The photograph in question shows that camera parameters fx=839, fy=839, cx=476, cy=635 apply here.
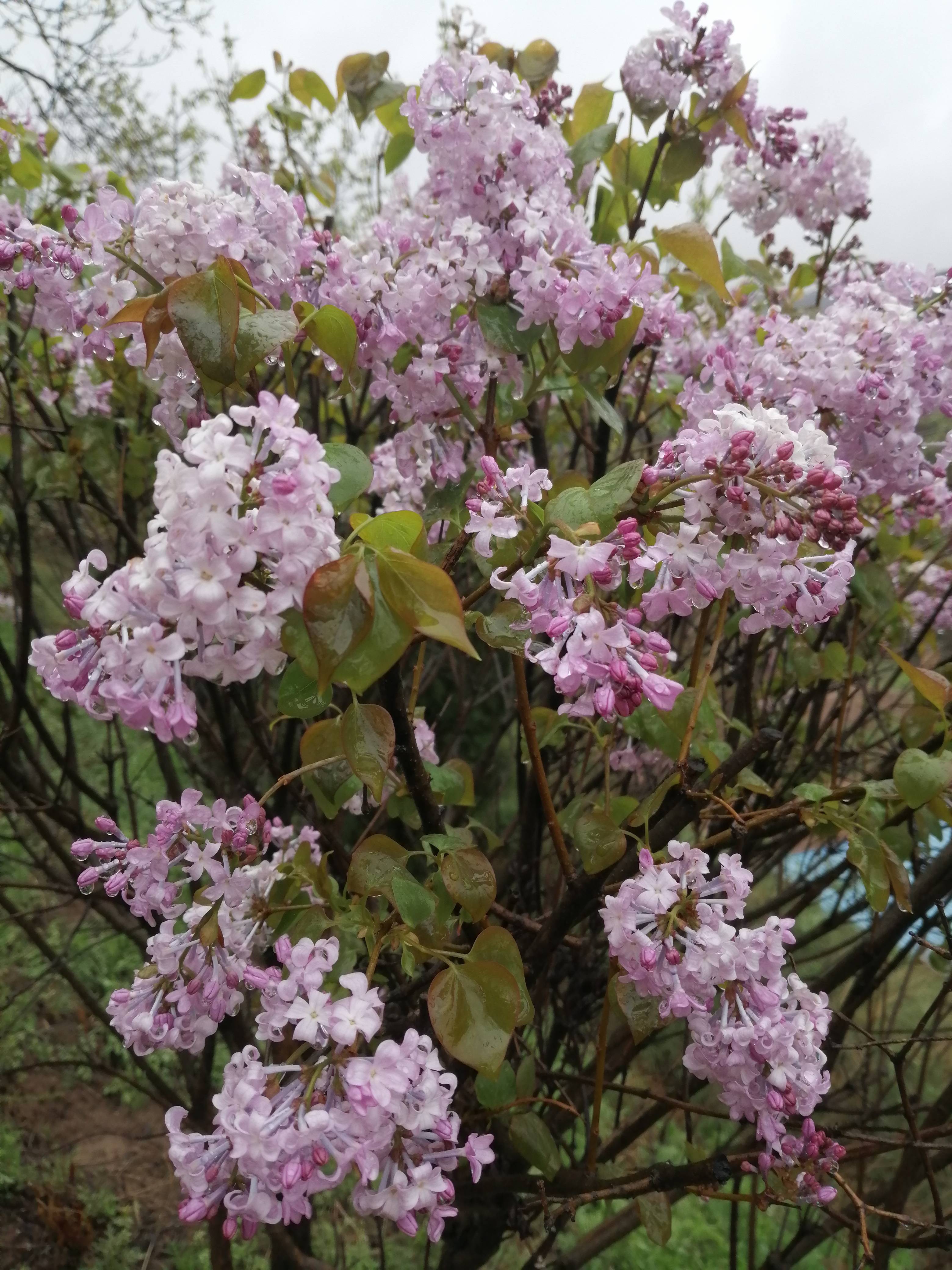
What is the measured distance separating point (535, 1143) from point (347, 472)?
2.97 ft

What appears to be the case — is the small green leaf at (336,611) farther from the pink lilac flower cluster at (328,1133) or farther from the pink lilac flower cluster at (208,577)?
the pink lilac flower cluster at (328,1133)

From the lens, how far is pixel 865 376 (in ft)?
4.00

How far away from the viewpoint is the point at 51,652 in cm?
64

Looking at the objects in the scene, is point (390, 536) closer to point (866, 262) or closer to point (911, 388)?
point (911, 388)

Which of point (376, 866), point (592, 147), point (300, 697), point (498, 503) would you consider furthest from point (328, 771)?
point (592, 147)

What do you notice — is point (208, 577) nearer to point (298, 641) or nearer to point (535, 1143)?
point (298, 641)

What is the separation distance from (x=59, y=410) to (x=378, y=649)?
1.81 m

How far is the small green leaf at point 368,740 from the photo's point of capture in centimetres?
70

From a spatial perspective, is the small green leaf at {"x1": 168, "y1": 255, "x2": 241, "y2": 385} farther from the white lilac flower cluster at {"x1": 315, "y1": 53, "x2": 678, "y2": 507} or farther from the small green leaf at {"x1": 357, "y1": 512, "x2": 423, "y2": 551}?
the white lilac flower cluster at {"x1": 315, "y1": 53, "x2": 678, "y2": 507}

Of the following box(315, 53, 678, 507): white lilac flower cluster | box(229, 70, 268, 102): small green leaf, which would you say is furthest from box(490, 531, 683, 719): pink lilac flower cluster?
box(229, 70, 268, 102): small green leaf

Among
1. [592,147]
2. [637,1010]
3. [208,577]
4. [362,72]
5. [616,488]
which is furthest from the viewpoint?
[362,72]

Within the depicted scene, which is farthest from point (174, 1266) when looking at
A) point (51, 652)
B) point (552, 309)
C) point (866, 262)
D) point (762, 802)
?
point (866, 262)

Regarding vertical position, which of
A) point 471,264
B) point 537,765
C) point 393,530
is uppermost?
point 471,264

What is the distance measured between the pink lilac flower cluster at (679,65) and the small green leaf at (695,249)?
50cm
